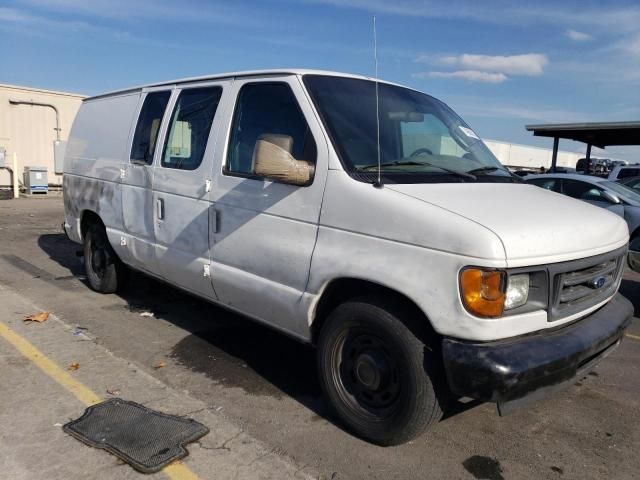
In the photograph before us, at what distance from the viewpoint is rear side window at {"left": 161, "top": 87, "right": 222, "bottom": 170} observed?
4328 mm

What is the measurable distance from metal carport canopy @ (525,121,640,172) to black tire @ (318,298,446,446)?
17.4 metres

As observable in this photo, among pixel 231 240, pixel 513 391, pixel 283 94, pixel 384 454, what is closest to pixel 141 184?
pixel 231 240

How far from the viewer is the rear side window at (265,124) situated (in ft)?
11.6

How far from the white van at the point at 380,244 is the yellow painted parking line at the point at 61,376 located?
1.01 meters

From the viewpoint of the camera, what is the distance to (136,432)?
3225 mm

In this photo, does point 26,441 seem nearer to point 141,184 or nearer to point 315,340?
point 315,340

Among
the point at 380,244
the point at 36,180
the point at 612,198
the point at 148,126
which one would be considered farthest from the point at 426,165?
the point at 36,180

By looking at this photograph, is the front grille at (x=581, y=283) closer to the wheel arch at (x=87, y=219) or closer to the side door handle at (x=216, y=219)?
the side door handle at (x=216, y=219)

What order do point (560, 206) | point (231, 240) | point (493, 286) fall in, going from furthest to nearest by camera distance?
point (231, 240) < point (560, 206) < point (493, 286)

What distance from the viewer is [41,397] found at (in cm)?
362

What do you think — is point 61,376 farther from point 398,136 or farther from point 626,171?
point 626,171

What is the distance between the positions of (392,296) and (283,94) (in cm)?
161

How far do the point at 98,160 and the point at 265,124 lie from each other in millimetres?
2755

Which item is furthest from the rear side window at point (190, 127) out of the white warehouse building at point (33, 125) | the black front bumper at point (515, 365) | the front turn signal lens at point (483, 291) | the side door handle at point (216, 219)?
the white warehouse building at point (33, 125)
